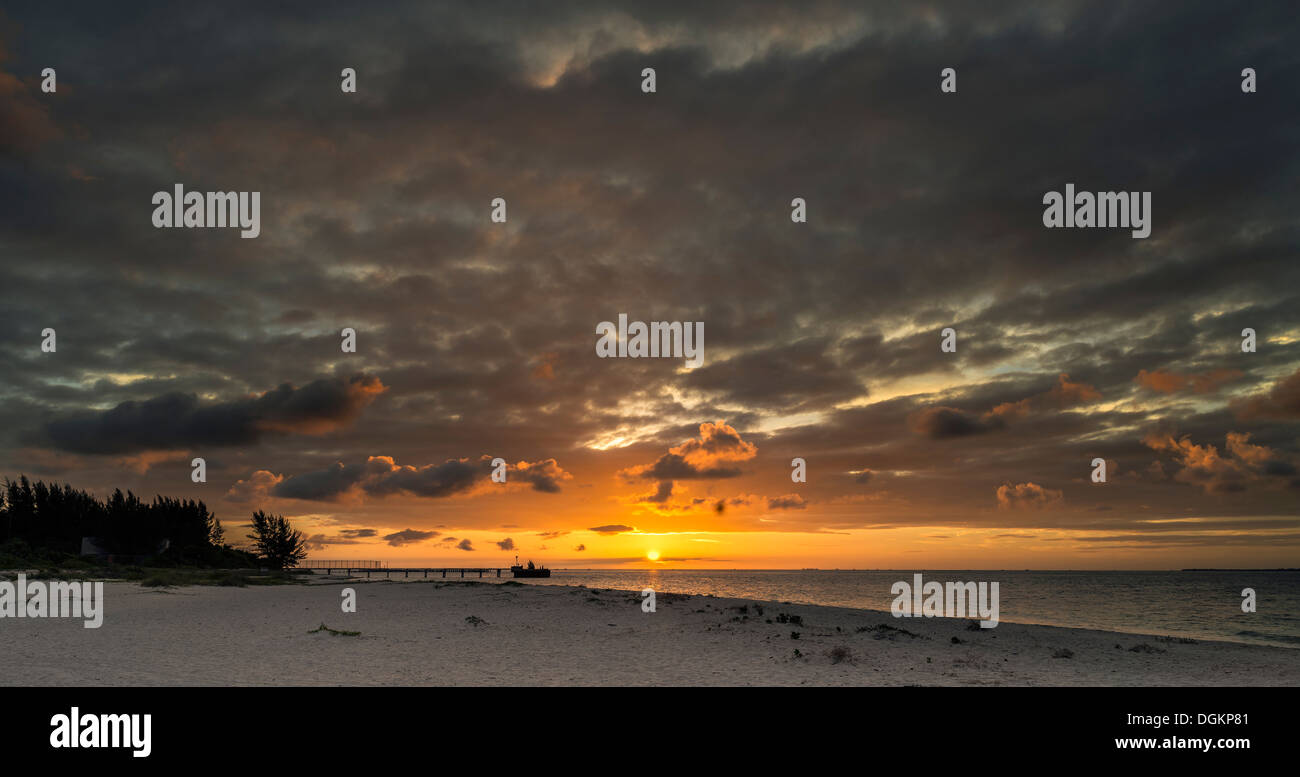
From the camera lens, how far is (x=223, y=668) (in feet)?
61.7

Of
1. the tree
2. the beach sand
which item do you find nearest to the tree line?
the tree

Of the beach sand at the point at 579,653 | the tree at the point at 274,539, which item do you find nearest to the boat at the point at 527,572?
the tree at the point at 274,539

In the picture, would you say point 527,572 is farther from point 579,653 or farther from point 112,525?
point 579,653

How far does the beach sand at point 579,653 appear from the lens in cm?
1861

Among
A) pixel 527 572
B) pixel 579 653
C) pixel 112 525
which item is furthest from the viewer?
pixel 527 572

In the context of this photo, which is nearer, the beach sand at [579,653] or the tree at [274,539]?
the beach sand at [579,653]

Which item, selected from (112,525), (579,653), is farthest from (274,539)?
(579,653)

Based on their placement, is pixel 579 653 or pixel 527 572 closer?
pixel 579 653

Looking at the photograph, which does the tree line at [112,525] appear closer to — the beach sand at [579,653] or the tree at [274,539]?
the tree at [274,539]

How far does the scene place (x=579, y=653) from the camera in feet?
77.8

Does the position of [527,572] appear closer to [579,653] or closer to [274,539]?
[274,539]

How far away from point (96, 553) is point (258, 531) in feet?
157

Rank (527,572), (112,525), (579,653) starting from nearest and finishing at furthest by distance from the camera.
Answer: (579,653)
(112,525)
(527,572)
